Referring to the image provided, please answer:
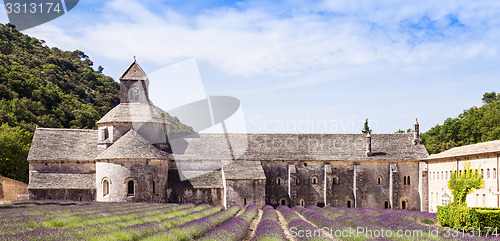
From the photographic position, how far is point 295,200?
49.0m

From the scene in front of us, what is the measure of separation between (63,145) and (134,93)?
8.48m

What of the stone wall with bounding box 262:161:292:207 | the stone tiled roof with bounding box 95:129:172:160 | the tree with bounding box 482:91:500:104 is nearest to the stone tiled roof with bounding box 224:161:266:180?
the stone wall with bounding box 262:161:292:207

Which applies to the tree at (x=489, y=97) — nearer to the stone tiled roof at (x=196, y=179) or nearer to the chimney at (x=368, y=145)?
the chimney at (x=368, y=145)

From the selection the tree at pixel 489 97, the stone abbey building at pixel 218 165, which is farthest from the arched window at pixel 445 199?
the tree at pixel 489 97

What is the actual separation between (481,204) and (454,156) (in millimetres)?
5125

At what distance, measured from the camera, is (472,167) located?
38469 millimetres

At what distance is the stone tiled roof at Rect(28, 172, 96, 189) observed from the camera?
4519cm

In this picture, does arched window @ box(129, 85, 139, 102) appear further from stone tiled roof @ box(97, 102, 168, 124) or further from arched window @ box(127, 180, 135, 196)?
arched window @ box(127, 180, 135, 196)

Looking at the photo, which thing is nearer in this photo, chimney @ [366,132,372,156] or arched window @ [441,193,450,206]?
arched window @ [441,193,450,206]

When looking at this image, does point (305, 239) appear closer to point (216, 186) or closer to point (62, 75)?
point (216, 186)

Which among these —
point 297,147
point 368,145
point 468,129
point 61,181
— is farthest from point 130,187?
point 468,129

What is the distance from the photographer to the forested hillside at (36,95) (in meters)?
53.9

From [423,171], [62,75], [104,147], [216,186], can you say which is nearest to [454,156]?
[423,171]

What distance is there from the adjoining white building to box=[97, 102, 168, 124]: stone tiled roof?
26.3 m
